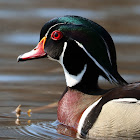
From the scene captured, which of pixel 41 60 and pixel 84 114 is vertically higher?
pixel 41 60

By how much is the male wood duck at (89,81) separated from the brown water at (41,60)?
1.10 feet

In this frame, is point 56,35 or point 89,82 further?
point 89,82

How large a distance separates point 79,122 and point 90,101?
255 mm

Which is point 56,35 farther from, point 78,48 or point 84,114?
point 84,114

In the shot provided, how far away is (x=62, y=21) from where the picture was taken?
6617mm

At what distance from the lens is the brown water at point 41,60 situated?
23.1ft

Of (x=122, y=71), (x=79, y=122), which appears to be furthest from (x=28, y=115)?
(x=122, y=71)

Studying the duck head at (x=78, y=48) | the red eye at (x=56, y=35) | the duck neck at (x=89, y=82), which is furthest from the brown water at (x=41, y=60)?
the red eye at (x=56, y=35)

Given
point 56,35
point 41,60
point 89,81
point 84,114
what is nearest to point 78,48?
point 56,35

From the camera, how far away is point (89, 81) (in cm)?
685

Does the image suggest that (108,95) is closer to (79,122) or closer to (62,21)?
(79,122)

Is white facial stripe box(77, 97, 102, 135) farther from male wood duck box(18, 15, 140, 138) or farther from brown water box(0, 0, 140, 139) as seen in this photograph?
brown water box(0, 0, 140, 139)

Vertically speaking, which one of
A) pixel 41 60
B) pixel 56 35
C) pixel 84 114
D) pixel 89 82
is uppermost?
pixel 56 35

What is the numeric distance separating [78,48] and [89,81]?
39cm
